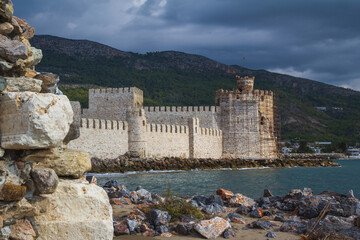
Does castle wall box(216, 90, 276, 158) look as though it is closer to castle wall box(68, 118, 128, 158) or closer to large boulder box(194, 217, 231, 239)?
castle wall box(68, 118, 128, 158)

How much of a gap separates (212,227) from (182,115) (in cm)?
2542

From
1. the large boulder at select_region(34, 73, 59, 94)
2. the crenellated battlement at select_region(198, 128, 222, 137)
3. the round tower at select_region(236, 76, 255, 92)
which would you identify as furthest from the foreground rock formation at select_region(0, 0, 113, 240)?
the round tower at select_region(236, 76, 255, 92)

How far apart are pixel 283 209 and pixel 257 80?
88.9 meters

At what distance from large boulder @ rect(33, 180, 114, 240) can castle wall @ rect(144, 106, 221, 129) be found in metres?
27.6

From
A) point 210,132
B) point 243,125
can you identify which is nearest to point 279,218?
point 210,132

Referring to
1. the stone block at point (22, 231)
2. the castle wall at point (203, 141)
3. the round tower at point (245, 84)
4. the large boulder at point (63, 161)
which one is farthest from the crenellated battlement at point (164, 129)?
the stone block at point (22, 231)

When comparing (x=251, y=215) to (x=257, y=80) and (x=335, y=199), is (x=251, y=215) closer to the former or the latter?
(x=335, y=199)

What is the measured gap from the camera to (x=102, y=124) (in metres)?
21.6

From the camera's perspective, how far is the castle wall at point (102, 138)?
67.2 ft

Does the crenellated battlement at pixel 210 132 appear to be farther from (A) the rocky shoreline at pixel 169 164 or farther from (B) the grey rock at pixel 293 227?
(B) the grey rock at pixel 293 227

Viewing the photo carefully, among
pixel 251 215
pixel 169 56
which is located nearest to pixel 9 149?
pixel 251 215

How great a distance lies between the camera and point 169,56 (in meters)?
110

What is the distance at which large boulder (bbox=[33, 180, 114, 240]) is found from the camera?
2.64m

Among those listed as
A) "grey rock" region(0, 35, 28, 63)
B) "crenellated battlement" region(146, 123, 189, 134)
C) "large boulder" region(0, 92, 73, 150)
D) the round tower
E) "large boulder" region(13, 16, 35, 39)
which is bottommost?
"crenellated battlement" region(146, 123, 189, 134)
